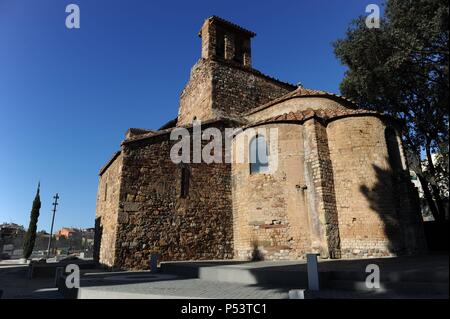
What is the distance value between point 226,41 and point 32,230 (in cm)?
Result: 2529

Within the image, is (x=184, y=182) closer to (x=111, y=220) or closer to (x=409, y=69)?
(x=111, y=220)

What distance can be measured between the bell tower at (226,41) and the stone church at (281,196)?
5.83m

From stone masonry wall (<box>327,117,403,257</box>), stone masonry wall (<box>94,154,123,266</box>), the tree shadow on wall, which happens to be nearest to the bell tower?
stone masonry wall (<box>94,154,123,266</box>)

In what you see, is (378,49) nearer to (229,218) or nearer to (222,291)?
(229,218)

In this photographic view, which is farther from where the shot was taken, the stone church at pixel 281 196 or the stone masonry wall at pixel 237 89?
the stone masonry wall at pixel 237 89

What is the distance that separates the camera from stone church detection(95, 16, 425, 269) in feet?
38.4

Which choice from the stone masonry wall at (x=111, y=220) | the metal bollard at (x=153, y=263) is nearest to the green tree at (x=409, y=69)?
the metal bollard at (x=153, y=263)

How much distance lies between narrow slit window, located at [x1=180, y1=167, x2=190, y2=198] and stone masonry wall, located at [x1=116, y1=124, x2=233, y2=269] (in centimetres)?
17

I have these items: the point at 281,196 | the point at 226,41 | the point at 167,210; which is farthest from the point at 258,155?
the point at 226,41

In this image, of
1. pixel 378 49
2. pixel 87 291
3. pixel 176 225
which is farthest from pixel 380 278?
pixel 378 49

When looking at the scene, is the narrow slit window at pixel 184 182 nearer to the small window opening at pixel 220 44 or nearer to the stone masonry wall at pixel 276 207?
the stone masonry wall at pixel 276 207

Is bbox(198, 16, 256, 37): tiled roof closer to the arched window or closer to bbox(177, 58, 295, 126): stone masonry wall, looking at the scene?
bbox(177, 58, 295, 126): stone masonry wall

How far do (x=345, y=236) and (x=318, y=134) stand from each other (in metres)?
4.33

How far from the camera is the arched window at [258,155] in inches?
534
